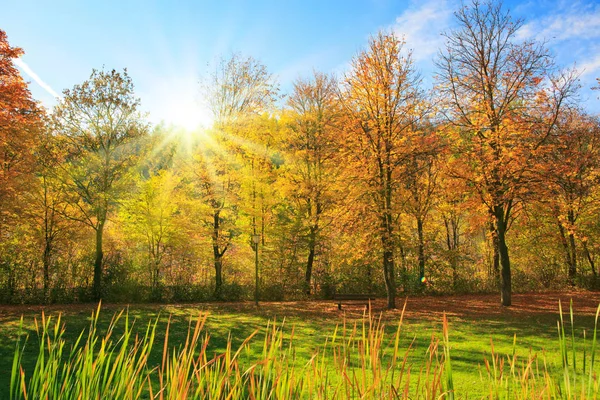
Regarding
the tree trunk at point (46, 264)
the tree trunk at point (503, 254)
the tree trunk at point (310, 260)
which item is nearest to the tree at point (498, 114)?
the tree trunk at point (503, 254)

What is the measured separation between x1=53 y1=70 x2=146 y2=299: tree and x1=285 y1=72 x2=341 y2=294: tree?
290 inches

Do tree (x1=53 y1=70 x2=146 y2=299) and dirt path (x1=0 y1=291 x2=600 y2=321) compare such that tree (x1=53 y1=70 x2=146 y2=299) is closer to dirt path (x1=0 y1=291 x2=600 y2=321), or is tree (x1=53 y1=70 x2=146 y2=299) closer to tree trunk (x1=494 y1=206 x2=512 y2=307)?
dirt path (x1=0 y1=291 x2=600 y2=321)

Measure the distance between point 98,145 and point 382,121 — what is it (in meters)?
12.3

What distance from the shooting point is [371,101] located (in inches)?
540

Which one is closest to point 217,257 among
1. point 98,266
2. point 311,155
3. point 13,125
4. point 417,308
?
point 98,266

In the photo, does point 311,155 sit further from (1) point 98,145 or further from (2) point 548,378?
(2) point 548,378

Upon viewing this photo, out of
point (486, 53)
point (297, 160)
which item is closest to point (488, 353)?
point (486, 53)

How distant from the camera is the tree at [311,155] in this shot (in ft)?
60.1

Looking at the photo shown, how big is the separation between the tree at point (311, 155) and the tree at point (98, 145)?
24.1ft

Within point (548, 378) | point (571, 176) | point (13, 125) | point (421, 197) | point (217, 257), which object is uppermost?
point (13, 125)

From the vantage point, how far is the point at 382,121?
13.5 meters

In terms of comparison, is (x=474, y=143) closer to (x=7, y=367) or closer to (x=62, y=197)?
(x=7, y=367)

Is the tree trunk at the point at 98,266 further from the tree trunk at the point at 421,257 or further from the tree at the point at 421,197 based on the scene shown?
the tree trunk at the point at 421,257

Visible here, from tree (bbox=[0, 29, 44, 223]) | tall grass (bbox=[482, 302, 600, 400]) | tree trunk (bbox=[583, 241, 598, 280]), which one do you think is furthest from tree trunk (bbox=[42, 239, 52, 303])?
tree trunk (bbox=[583, 241, 598, 280])
